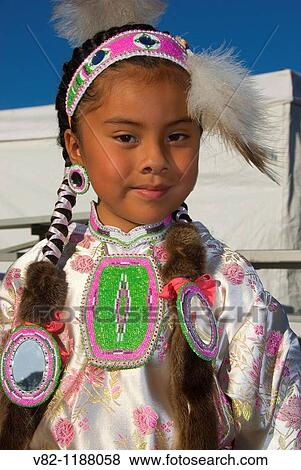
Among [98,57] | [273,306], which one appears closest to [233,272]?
[273,306]

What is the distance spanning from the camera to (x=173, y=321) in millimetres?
1325

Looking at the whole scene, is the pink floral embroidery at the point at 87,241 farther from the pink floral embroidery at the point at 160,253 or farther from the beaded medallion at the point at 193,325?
the beaded medallion at the point at 193,325

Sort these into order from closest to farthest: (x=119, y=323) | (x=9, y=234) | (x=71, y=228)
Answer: (x=119, y=323), (x=71, y=228), (x=9, y=234)

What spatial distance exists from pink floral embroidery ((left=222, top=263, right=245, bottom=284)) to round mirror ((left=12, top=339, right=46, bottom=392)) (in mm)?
422

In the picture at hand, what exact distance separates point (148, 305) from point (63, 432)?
0.30 m

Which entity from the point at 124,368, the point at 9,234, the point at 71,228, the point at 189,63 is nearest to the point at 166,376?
the point at 124,368

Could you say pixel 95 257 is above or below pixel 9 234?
below

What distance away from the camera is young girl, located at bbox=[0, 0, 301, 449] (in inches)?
49.7

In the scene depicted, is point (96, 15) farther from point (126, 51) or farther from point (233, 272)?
point (233, 272)

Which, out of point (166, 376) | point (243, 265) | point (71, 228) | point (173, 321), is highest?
point (71, 228)

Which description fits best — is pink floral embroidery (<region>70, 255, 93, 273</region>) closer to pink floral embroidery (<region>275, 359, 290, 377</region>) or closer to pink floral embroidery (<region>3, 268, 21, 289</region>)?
pink floral embroidery (<region>3, 268, 21, 289</region>)

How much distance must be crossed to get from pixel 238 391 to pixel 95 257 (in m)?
0.42
